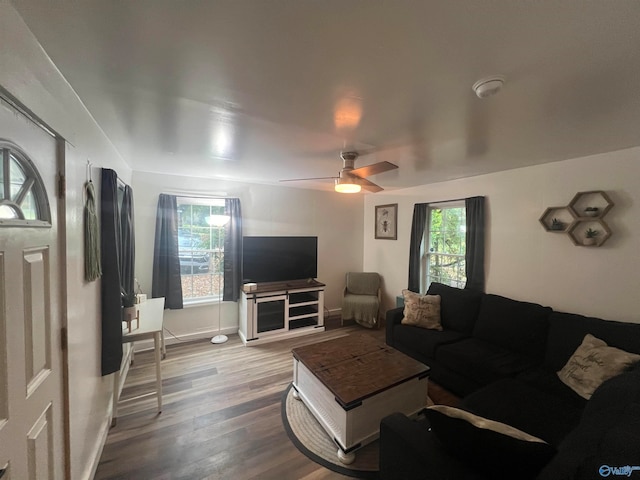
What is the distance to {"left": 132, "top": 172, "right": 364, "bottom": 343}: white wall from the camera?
336 cm

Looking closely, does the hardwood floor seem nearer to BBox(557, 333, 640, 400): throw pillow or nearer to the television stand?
the television stand

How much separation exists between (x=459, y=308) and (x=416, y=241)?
48.5 inches

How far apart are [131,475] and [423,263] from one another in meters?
3.92

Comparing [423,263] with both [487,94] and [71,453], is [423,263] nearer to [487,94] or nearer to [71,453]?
[487,94]

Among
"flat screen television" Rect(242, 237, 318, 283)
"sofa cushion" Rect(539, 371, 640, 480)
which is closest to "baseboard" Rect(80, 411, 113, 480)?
"flat screen television" Rect(242, 237, 318, 283)

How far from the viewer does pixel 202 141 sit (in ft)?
7.02

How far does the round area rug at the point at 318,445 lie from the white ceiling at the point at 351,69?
92.8 inches

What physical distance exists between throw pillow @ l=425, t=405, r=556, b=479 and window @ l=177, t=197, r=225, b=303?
133 inches

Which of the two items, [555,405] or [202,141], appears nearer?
[555,405]

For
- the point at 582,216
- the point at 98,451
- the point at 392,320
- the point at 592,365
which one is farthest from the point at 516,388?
the point at 98,451

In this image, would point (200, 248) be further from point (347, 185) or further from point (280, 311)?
point (347, 185)

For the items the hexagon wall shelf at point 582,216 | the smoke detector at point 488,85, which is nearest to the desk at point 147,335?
the smoke detector at point 488,85

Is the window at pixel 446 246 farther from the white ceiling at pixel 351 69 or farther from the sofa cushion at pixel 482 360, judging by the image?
the white ceiling at pixel 351 69

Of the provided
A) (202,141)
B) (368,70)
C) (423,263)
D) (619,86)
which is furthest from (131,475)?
(423,263)
